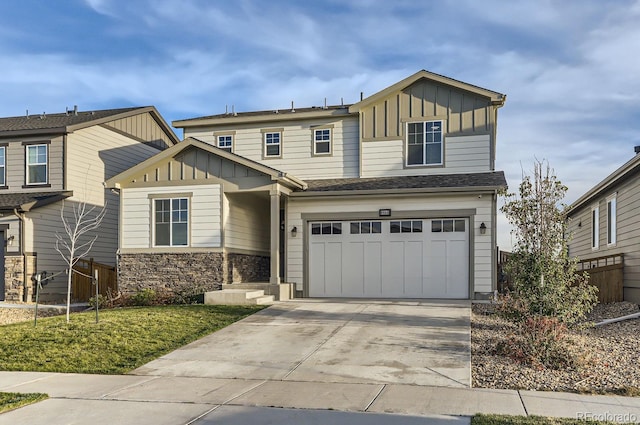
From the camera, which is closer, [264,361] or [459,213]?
[264,361]

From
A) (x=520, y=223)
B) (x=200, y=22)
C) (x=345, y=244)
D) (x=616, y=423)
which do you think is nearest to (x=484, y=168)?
(x=345, y=244)

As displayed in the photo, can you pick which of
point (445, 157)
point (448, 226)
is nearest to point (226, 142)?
point (445, 157)

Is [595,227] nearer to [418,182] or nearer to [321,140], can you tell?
[418,182]

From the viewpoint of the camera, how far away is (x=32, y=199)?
1997cm

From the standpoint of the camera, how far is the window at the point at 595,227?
19891 mm

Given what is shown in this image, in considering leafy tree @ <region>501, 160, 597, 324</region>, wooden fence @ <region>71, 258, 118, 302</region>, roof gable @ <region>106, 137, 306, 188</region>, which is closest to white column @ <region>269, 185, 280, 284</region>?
roof gable @ <region>106, 137, 306, 188</region>

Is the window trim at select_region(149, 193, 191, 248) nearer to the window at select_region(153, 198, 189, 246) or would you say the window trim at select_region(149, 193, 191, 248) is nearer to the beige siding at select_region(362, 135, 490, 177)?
the window at select_region(153, 198, 189, 246)

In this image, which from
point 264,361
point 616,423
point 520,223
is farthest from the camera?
point 520,223

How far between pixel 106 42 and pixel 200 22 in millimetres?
2458

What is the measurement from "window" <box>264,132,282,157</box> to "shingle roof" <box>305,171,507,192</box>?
2036mm

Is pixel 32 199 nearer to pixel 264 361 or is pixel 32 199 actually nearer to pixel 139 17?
pixel 139 17

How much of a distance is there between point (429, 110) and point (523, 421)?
1391 centimetres

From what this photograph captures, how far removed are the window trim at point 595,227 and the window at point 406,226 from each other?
6681 mm

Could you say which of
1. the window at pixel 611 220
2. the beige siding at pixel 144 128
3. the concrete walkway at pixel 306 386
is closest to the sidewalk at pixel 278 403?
the concrete walkway at pixel 306 386
